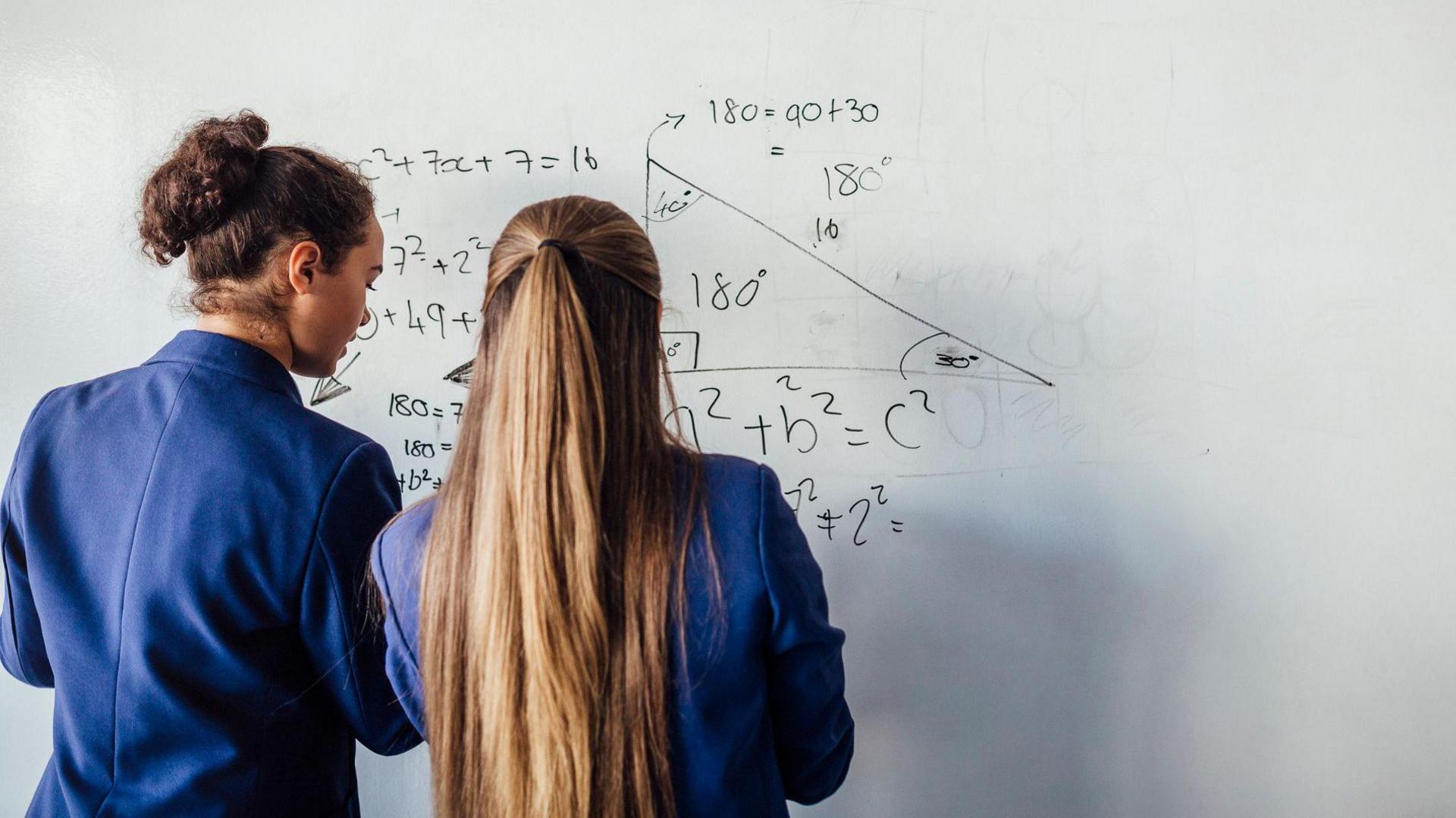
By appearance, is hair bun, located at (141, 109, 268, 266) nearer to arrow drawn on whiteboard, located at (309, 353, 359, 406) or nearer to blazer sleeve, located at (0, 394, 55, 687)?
blazer sleeve, located at (0, 394, 55, 687)

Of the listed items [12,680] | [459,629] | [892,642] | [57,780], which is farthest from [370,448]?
[12,680]

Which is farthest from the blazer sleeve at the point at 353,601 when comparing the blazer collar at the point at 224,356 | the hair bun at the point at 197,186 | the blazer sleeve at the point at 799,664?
the blazer sleeve at the point at 799,664

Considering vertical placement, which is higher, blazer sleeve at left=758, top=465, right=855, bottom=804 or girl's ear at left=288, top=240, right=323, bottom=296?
girl's ear at left=288, top=240, right=323, bottom=296

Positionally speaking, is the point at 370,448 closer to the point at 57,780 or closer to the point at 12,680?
the point at 57,780

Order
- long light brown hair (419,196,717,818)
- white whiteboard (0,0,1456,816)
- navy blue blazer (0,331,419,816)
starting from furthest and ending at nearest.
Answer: white whiteboard (0,0,1456,816) → navy blue blazer (0,331,419,816) → long light brown hair (419,196,717,818)

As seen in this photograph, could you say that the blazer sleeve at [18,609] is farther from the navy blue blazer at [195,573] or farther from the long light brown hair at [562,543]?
the long light brown hair at [562,543]

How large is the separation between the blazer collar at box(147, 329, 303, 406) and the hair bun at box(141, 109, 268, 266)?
10 centimetres

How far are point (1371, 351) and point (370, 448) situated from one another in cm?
114

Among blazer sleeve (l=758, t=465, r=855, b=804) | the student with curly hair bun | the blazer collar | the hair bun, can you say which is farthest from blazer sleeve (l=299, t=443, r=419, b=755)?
blazer sleeve (l=758, t=465, r=855, b=804)

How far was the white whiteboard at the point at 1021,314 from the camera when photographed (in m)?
1.01

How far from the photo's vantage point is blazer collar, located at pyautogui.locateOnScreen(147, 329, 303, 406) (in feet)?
A: 2.44

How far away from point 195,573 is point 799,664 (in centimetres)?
51

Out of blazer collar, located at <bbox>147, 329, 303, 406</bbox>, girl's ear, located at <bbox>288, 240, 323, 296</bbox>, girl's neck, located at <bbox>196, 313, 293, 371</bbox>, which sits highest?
girl's ear, located at <bbox>288, 240, 323, 296</bbox>

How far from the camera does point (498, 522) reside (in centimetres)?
60
